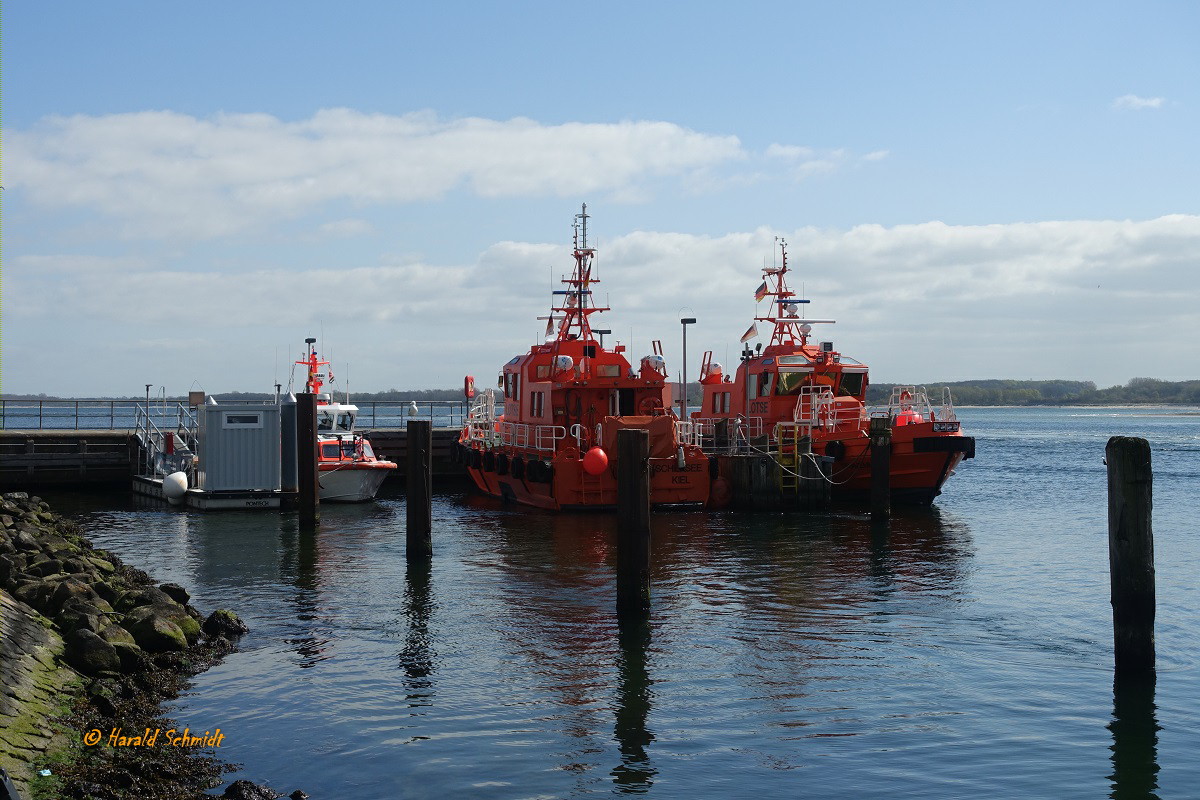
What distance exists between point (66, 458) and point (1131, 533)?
30.7 meters

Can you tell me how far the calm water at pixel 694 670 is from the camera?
10039 mm

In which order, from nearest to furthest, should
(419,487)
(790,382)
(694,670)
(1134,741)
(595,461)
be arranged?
(1134,741) < (694,670) < (419,487) < (595,461) < (790,382)

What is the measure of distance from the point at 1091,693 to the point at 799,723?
3.49 meters

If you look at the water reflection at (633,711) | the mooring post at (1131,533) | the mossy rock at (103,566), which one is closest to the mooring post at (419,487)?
the mossy rock at (103,566)

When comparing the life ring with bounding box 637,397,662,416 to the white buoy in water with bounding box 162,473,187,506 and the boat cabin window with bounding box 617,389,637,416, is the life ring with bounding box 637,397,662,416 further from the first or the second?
the white buoy in water with bounding box 162,473,187,506

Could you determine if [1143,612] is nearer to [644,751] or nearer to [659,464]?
[644,751]

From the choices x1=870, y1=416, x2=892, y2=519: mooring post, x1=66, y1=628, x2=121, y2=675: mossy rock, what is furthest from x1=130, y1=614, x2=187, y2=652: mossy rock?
x1=870, y1=416, x2=892, y2=519: mooring post

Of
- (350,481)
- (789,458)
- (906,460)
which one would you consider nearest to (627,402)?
(789,458)

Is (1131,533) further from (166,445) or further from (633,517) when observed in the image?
(166,445)

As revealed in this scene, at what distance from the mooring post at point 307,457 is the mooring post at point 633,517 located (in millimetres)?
10376

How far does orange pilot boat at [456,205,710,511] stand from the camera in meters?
27.2

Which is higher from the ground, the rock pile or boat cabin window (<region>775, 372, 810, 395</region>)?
boat cabin window (<region>775, 372, 810, 395</region>)

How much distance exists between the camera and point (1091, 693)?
12328mm

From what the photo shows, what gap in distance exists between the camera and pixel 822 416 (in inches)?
1144
